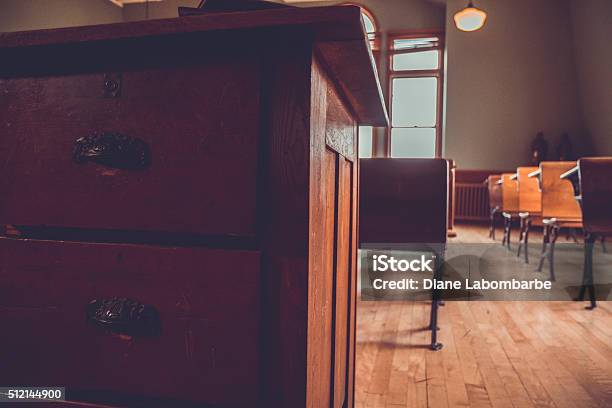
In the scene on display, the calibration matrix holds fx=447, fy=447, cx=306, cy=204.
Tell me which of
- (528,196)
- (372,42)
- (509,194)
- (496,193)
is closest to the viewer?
(528,196)

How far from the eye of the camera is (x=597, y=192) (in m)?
2.37

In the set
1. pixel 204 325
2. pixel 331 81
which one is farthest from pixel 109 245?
pixel 331 81

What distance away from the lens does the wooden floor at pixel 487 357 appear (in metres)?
1.38

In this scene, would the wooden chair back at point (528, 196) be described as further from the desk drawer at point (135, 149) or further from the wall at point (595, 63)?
the desk drawer at point (135, 149)

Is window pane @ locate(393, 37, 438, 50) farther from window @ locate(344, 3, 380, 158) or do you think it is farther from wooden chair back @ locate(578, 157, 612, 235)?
wooden chair back @ locate(578, 157, 612, 235)

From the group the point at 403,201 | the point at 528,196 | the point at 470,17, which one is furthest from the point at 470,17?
the point at 403,201

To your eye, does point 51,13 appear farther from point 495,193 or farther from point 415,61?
point 495,193

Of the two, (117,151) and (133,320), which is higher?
(117,151)

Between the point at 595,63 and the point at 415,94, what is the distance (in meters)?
2.86

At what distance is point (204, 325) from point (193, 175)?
0.60ft

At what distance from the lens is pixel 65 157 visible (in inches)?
23.5

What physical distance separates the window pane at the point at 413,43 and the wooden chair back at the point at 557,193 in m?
5.80

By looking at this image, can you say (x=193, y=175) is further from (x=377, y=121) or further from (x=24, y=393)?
(x=377, y=121)

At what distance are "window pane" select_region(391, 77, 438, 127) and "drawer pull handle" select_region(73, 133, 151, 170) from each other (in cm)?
819
